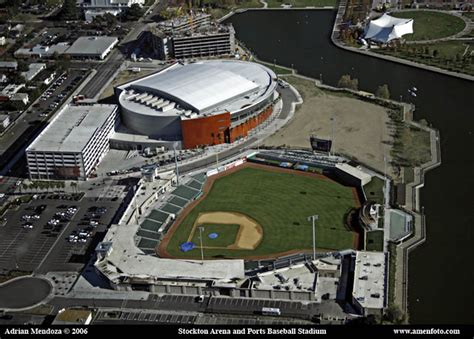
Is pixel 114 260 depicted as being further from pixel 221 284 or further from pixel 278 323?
pixel 278 323

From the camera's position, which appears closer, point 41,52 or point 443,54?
point 443,54

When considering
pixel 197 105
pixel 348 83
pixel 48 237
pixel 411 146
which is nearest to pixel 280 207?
pixel 411 146

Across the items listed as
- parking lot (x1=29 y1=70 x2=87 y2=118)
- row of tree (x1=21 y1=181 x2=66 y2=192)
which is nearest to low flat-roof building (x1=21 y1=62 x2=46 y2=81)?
parking lot (x1=29 y1=70 x2=87 y2=118)

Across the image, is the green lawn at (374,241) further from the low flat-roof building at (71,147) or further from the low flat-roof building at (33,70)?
the low flat-roof building at (33,70)

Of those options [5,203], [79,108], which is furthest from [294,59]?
[5,203]

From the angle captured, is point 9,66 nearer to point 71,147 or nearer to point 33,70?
point 33,70
